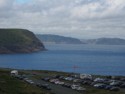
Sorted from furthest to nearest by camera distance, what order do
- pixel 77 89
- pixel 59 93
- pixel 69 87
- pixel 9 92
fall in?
→ pixel 69 87, pixel 77 89, pixel 59 93, pixel 9 92

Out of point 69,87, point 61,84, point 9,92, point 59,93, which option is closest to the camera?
point 9,92

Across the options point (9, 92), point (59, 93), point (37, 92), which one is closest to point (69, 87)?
point (59, 93)

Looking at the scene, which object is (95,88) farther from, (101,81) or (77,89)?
(101,81)

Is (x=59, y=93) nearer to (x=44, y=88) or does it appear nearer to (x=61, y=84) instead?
(x=44, y=88)

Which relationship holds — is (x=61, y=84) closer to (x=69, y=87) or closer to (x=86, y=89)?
(x=69, y=87)

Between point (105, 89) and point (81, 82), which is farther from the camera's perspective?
point (81, 82)

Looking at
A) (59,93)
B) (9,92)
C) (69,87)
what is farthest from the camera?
(69,87)

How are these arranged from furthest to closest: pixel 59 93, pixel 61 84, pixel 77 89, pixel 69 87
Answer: pixel 61 84
pixel 69 87
pixel 77 89
pixel 59 93

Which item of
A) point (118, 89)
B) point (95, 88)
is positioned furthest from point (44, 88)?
point (118, 89)

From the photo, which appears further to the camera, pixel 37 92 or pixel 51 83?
pixel 51 83
